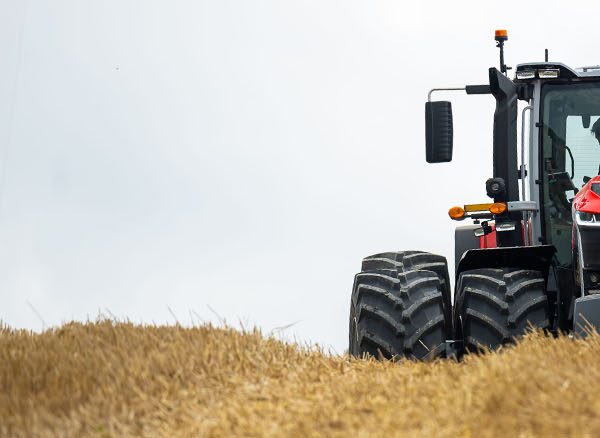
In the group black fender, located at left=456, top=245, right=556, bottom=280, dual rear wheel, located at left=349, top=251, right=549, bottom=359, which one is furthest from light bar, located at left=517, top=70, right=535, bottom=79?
dual rear wheel, located at left=349, top=251, right=549, bottom=359

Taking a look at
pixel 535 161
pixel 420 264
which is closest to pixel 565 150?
pixel 535 161

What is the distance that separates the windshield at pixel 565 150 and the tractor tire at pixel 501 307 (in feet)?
3.48

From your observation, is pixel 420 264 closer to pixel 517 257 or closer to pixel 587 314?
pixel 517 257

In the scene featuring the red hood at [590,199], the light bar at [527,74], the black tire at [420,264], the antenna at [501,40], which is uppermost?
the antenna at [501,40]

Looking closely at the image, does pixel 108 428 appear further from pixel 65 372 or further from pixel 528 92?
pixel 528 92

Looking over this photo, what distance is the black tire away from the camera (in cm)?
881

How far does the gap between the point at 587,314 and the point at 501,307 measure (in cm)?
65

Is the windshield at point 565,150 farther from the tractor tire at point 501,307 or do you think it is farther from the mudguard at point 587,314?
the mudguard at point 587,314

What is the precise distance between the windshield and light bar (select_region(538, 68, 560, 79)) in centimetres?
21

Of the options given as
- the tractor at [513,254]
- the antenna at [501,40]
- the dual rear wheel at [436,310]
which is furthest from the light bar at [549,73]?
the dual rear wheel at [436,310]

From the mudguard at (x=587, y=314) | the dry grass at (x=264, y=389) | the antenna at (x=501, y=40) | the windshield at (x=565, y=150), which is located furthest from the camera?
the antenna at (x=501, y=40)

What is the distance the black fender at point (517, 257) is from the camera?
8.50m

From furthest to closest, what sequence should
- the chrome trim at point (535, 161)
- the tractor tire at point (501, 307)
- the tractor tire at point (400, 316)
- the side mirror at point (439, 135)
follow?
1. the chrome trim at point (535, 161)
2. the side mirror at point (439, 135)
3. the tractor tire at point (400, 316)
4. the tractor tire at point (501, 307)

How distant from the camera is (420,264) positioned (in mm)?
8977
